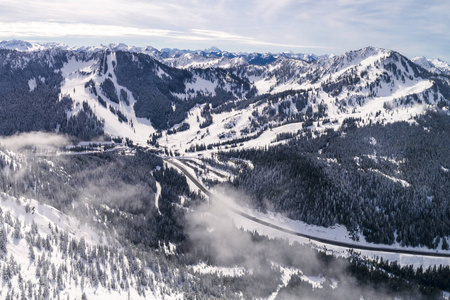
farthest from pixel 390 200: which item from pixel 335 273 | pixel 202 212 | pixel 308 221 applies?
pixel 202 212

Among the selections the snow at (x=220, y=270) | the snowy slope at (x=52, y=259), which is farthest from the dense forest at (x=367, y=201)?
the snowy slope at (x=52, y=259)

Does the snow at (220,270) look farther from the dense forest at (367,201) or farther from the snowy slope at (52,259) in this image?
the dense forest at (367,201)

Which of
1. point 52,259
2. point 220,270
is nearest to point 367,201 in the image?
point 220,270

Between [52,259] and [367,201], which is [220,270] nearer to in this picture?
[52,259]

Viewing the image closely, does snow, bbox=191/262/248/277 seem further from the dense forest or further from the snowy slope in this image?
the dense forest

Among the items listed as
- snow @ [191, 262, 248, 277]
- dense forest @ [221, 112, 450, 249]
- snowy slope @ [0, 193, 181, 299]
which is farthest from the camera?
dense forest @ [221, 112, 450, 249]

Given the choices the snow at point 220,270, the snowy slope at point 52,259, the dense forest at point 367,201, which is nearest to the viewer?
the snowy slope at point 52,259

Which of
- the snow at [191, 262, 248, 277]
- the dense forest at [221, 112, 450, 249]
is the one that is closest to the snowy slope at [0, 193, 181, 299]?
the snow at [191, 262, 248, 277]

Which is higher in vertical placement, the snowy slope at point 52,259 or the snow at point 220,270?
the snowy slope at point 52,259

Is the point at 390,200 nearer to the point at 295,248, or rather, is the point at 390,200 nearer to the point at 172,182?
the point at 295,248

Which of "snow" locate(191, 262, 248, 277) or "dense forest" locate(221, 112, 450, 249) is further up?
"dense forest" locate(221, 112, 450, 249)

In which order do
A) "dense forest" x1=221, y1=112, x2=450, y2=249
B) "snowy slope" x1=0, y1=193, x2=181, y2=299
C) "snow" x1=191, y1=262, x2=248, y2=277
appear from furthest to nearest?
"dense forest" x1=221, y1=112, x2=450, y2=249 → "snow" x1=191, y1=262, x2=248, y2=277 → "snowy slope" x1=0, y1=193, x2=181, y2=299
